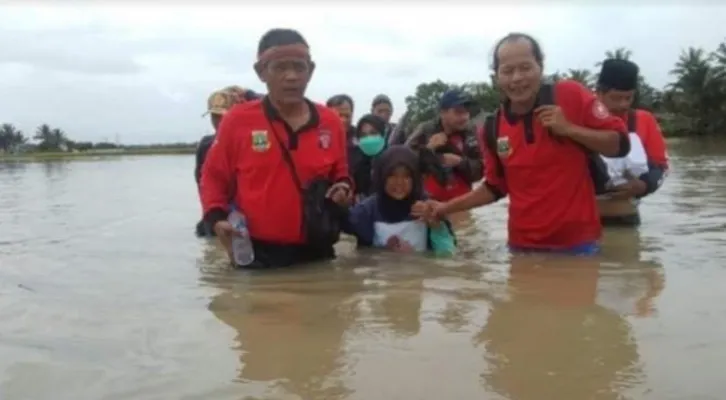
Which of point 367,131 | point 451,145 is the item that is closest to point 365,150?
point 367,131

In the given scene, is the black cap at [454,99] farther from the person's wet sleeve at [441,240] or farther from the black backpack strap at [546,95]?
the black backpack strap at [546,95]

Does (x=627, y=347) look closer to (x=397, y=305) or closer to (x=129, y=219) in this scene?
(x=397, y=305)

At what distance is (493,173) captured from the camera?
5211 millimetres

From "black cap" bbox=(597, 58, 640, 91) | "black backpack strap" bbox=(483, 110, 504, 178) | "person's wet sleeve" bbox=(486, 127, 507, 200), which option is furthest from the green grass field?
"black backpack strap" bbox=(483, 110, 504, 178)

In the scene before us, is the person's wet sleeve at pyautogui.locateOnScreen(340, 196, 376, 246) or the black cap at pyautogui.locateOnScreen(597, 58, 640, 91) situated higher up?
the black cap at pyautogui.locateOnScreen(597, 58, 640, 91)

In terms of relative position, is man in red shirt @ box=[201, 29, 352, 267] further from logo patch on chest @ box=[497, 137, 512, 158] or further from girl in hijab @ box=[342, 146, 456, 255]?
logo patch on chest @ box=[497, 137, 512, 158]

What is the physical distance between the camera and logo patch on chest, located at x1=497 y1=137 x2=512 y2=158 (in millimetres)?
4953

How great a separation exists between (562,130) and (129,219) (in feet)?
23.4

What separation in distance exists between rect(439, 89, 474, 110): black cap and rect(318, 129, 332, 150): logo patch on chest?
7.95ft

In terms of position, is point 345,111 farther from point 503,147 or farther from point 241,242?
point 503,147

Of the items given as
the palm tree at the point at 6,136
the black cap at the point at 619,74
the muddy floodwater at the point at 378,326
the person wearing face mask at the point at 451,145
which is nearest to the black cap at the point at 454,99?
the person wearing face mask at the point at 451,145

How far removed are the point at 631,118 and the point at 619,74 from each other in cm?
55

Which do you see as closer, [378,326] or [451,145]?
[378,326]

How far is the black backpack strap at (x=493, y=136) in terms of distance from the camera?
5.05m
